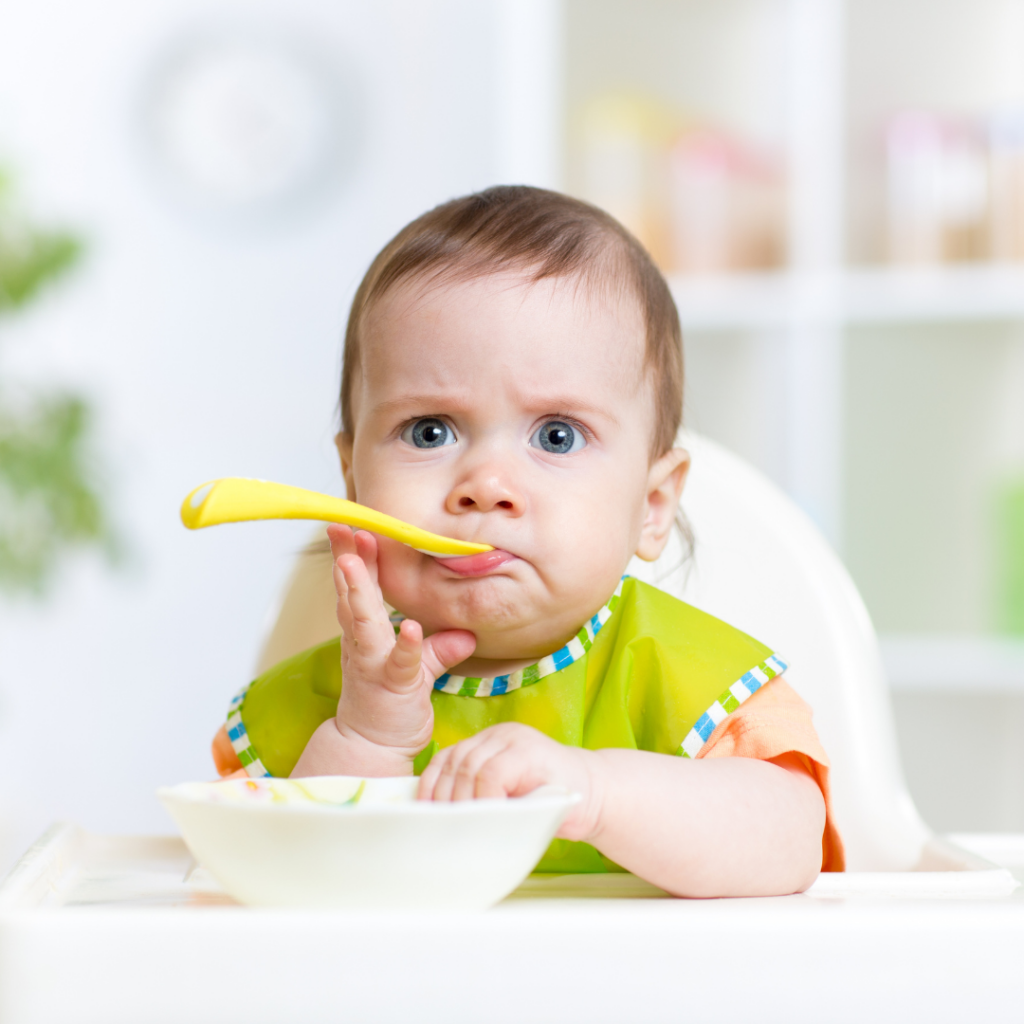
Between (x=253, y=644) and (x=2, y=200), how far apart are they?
1.05 meters

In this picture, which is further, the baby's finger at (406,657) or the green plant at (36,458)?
the green plant at (36,458)

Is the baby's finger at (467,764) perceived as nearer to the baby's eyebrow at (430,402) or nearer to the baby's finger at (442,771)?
the baby's finger at (442,771)

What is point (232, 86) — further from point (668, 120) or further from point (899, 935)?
point (899, 935)

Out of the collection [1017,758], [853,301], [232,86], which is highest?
[232,86]

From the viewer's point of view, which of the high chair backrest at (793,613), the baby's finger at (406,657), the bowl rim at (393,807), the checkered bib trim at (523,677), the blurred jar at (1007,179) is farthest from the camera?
the blurred jar at (1007,179)

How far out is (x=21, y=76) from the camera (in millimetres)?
2736

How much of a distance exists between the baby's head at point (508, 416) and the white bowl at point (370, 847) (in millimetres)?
190

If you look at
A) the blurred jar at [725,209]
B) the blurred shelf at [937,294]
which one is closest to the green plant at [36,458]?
the blurred jar at [725,209]

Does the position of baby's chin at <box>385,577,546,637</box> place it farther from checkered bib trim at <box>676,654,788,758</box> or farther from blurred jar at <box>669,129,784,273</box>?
blurred jar at <box>669,129,784,273</box>

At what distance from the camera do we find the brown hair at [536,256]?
0.64m

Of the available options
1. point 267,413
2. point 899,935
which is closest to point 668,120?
point 267,413

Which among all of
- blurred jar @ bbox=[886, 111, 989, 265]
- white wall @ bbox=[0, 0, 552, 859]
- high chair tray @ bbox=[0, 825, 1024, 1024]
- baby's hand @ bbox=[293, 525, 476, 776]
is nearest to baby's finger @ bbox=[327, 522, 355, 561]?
baby's hand @ bbox=[293, 525, 476, 776]

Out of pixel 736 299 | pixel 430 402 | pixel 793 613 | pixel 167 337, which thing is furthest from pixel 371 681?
pixel 167 337

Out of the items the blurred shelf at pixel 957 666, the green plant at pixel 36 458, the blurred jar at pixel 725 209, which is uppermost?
the blurred jar at pixel 725 209
